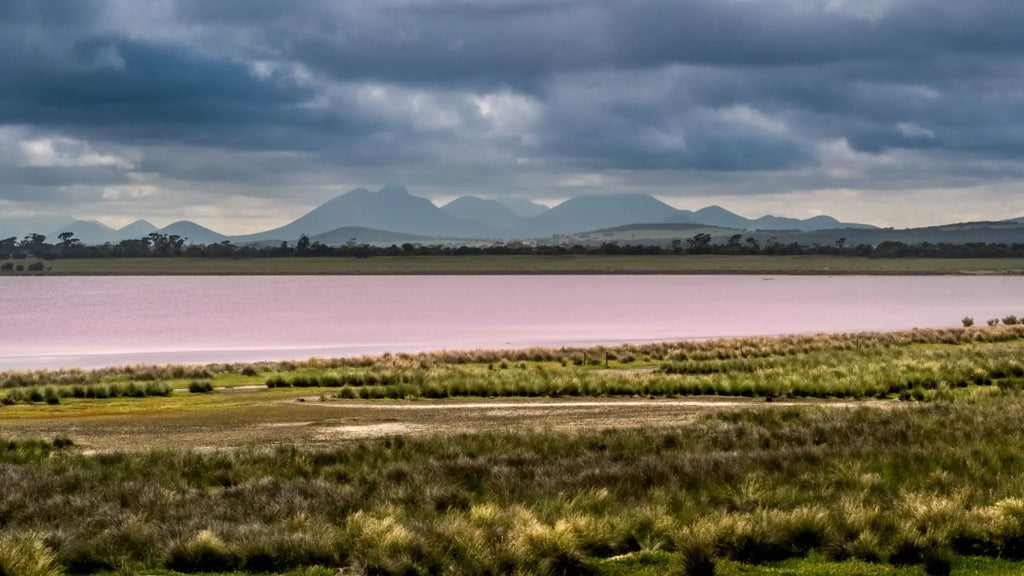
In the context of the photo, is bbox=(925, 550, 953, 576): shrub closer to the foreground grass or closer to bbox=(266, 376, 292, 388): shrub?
the foreground grass

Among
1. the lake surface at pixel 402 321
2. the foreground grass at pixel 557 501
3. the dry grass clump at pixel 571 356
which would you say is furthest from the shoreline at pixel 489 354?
the foreground grass at pixel 557 501

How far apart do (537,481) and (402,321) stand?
86135 millimetres

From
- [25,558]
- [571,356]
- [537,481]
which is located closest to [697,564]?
[537,481]

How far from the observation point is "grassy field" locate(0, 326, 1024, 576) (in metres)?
11.4

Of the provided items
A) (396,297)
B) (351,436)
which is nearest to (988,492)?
(351,436)

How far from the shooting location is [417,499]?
14773 mm

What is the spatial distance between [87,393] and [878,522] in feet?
91.5

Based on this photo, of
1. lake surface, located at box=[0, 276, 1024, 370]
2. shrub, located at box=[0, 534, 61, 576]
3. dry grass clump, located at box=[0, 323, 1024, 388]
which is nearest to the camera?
shrub, located at box=[0, 534, 61, 576]

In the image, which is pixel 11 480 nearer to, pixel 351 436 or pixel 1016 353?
pixel 351 436

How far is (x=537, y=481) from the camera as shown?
15711mm

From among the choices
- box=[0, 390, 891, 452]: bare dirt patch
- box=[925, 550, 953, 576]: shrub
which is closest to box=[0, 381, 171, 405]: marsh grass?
box=[0, 390, 891, 452]: bare dirt patch

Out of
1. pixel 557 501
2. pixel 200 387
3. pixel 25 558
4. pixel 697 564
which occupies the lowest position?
pixel 200 387

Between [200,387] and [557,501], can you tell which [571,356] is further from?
[557,501]

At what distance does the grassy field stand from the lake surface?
32892 millimetres
